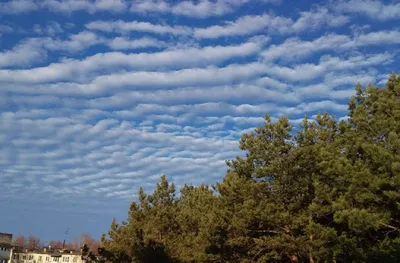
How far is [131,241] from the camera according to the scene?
42.4m

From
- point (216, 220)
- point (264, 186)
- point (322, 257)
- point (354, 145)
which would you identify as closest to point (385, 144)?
point (354, 145)

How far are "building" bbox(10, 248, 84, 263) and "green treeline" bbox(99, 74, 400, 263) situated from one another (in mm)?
65486

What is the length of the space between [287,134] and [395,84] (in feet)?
23.8

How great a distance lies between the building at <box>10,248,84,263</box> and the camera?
98.3m

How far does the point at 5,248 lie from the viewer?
87625mm

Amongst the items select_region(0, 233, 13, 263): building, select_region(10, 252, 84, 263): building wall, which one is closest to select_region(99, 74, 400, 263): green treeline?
select_region(0, 233, 13, 263): building

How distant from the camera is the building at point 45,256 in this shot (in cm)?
9831

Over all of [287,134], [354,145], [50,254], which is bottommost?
[50,254]

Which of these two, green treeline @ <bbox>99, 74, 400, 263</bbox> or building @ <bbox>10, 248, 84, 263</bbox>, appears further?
building @ <bbox>10, 248, 84, 263</bbox>

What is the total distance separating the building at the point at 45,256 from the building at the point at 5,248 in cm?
639

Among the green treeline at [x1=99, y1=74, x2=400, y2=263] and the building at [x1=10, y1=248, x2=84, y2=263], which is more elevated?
the green treeline at [x1=99, y1=74, x2=400, y2=263]

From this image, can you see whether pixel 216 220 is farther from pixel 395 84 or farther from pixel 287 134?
pixel 395 84

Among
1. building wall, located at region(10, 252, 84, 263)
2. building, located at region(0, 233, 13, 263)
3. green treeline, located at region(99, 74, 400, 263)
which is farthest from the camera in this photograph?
building wall, located at region(10, 252, 84, 263)

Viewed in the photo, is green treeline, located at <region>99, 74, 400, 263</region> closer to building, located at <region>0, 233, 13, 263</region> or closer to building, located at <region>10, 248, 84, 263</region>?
building, located at <region>0, 233, 13, 263</region>
